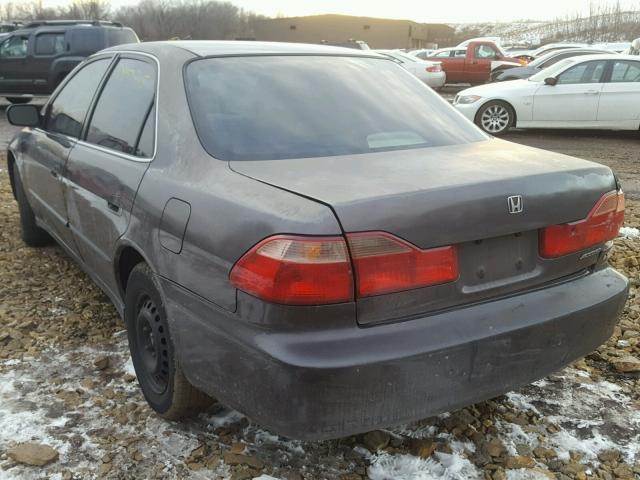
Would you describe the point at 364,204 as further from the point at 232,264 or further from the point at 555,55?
the point at 555,55

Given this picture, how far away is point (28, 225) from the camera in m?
4.92

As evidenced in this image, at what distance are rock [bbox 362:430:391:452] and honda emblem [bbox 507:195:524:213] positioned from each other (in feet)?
3.60

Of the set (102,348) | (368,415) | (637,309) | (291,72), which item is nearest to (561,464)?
(368,415)

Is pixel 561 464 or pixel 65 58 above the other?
pixel 65 58

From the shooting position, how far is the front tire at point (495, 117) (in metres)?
11.5

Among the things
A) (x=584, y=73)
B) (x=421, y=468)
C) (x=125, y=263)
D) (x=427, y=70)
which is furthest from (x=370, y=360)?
(x=427, y=70)

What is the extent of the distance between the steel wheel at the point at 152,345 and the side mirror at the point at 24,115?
221 centimetres

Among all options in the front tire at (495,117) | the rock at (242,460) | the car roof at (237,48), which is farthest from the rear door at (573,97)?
the rock at (242,460)

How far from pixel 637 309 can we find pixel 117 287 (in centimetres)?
305

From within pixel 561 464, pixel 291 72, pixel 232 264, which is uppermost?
pixel 291 72

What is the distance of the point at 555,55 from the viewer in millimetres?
16344

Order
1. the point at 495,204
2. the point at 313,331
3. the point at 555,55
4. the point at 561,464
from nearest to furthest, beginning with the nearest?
the point at 313,331 < the point at 495,204 < the point at 561,464 < the point at 555,55

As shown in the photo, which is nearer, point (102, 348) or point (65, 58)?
point (102, 348)

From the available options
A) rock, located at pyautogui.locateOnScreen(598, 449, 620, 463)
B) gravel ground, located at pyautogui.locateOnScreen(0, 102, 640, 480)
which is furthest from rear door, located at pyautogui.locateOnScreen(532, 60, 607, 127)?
rock, located at pyautogui.locateOnScreen(598, 449, 620, 463)
